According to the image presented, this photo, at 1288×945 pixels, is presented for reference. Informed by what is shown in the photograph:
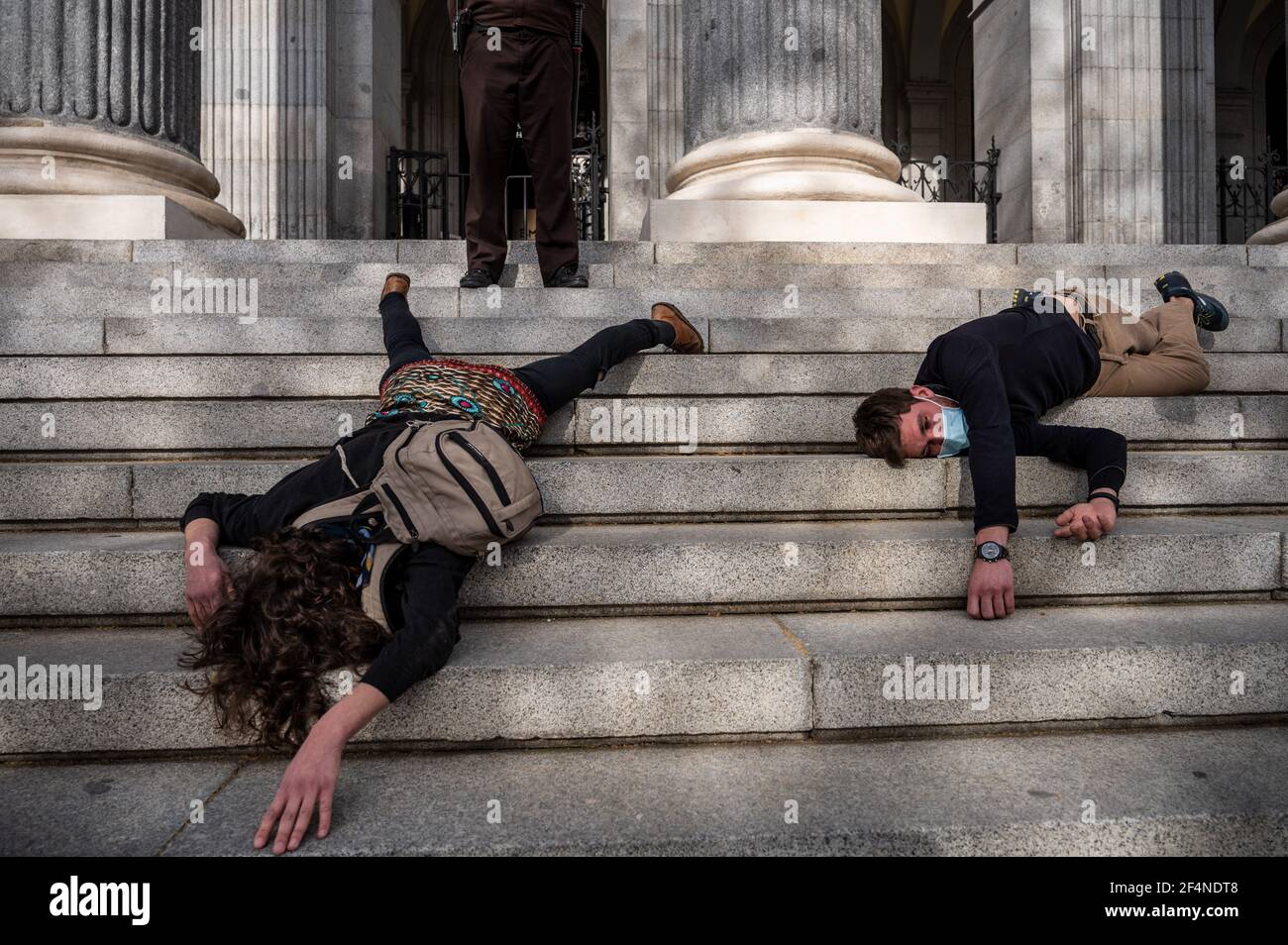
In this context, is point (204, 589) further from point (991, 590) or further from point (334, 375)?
point (991, 590)

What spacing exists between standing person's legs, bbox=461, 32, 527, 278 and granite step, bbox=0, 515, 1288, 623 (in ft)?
8.70

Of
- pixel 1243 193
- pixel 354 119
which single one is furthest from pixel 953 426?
pixel 1243 193

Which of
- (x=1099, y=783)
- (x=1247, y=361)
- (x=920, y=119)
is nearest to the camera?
(x=1099, y=783)

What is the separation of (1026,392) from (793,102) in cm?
374

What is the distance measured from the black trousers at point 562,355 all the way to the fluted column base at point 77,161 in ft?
10.0

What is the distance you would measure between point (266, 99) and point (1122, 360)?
31.2ft

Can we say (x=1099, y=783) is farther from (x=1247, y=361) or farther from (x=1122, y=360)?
(x=1247, y=361)

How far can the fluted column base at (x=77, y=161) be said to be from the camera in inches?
209

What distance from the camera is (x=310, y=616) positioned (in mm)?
2037

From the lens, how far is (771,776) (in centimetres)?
201

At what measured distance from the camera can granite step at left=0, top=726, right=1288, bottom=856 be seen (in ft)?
5.68

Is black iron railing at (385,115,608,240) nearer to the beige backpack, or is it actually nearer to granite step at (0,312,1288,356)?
granite step at (0,312,1288,356)

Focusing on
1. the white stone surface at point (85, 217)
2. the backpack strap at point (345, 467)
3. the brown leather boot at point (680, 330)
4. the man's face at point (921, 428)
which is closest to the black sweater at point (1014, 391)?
the man's face at point (921, 428)
